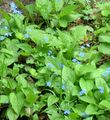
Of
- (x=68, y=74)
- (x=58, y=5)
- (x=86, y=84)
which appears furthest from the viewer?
(x=58, y=5)

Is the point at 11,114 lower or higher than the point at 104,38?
lower

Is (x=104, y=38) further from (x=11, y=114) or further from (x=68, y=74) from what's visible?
(x=11, y=114)

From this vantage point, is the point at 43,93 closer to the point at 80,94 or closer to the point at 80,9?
the point at 80,94

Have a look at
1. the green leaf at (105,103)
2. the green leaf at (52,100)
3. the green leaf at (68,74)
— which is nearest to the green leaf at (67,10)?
the green leaf at (68,74)

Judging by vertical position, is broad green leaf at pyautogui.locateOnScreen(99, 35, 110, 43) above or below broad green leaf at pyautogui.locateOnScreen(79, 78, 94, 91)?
above

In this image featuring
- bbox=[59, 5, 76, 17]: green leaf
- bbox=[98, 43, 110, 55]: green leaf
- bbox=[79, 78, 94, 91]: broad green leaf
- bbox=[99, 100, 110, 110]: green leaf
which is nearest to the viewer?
bbox=[99, 100, 110, 110]: green leaf

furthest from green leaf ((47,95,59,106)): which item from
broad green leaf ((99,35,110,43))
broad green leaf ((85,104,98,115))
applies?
broad green leaf ((99,35,110,43))

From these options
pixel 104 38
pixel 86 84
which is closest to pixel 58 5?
pixel 104 38

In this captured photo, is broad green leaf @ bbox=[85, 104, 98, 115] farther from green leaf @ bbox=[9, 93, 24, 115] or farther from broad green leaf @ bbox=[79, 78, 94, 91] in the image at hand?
green leaf @ bbox=[9, 93, 24, 115]
